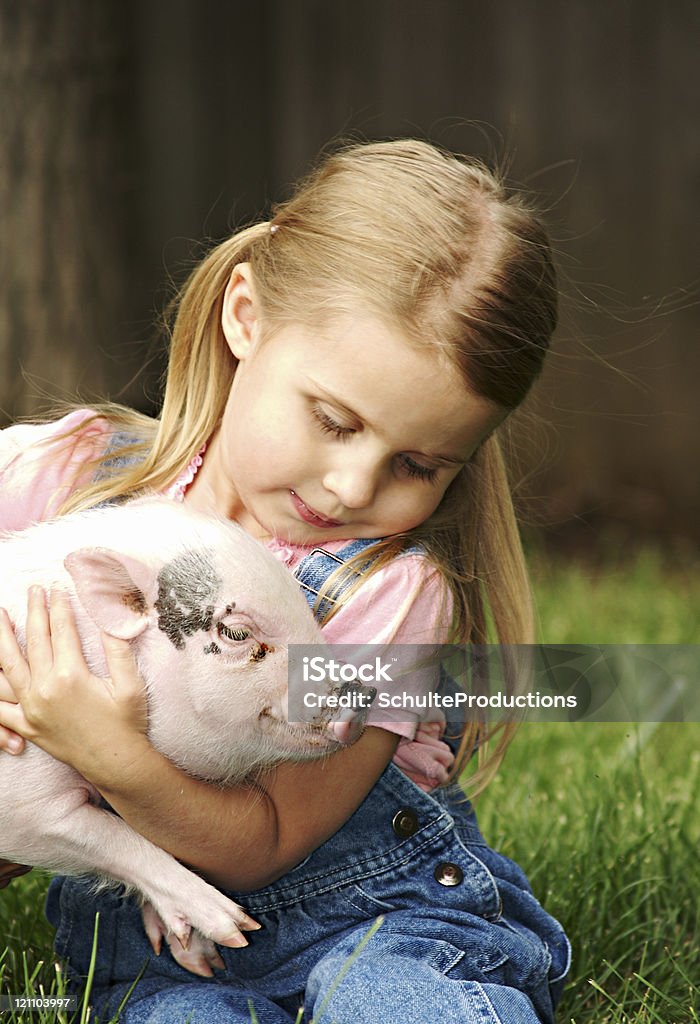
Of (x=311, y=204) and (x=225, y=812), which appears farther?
(x=311, y=204)

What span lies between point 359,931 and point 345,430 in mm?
864

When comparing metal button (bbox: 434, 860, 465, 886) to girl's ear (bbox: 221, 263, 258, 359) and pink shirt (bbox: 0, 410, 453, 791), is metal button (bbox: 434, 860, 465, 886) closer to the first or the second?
pink shirt (bbox: 0, 410, 453, 791)

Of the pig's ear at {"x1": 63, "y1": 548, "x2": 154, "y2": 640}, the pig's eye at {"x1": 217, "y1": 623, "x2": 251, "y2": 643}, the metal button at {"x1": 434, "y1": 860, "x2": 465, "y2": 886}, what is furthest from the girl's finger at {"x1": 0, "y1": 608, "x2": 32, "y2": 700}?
the metal button at {"x1": 434, "y1": 860, "x2": 465, "y2": 886}

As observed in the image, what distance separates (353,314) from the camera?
2.21 m

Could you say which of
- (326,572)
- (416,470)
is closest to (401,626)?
(326,572)

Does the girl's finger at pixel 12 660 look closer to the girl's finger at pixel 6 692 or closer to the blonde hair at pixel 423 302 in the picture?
the girl's finger at pixel 6 692

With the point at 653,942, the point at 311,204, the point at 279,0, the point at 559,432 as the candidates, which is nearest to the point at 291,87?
the point at 279,0

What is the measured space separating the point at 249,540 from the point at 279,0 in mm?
5423

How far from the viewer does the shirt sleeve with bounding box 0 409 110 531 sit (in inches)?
96.7

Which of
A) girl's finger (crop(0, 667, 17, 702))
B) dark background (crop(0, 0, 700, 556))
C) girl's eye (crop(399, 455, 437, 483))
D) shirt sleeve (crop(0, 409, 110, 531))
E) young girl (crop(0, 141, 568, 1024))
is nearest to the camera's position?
girl's finger (crop(0, 667, 17, 702))

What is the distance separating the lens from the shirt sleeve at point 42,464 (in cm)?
246

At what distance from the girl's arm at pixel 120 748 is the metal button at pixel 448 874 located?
371 millimetres

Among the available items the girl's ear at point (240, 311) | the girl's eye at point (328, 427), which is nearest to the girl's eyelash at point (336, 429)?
the girl's eye at point (328, 427)

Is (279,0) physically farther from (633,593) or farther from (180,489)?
(180,489)
